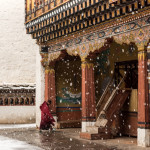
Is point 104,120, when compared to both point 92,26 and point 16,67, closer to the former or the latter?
point 92,26

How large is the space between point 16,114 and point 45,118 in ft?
12.7

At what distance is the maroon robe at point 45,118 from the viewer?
10.5 meters

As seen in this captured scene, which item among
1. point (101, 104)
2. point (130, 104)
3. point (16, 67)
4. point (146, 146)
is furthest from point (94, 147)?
point (16, 67)

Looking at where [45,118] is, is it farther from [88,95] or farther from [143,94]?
[143,94]

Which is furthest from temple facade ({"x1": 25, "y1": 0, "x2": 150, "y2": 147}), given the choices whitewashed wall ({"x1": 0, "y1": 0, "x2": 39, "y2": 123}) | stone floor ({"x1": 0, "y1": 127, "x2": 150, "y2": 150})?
whitewashed wall ({"x1": 0, "y1": 0, "x2": 39, "y2": 123})

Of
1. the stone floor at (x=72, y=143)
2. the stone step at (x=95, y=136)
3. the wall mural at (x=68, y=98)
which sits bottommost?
the stone floor at (x=72, y=143)

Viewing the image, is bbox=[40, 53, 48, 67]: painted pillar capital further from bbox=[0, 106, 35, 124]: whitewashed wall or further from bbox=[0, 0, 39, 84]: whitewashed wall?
bbox=[0, 0, 39, 84]: whitewashed wall

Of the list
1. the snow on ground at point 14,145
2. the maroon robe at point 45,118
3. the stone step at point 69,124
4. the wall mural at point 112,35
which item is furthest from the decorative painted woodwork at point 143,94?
the stone step at point 69,124

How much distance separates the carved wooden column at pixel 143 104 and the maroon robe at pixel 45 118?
385 centimetres

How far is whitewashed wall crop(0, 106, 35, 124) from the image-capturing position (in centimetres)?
1396

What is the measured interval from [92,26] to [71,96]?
11.7 ft

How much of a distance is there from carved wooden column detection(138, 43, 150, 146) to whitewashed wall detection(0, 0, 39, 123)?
7.60m

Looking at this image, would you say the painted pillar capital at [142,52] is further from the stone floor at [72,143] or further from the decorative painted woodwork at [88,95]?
the decorative painted woodwork at [88,95]

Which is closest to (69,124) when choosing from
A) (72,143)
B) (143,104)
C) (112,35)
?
(72,143)
